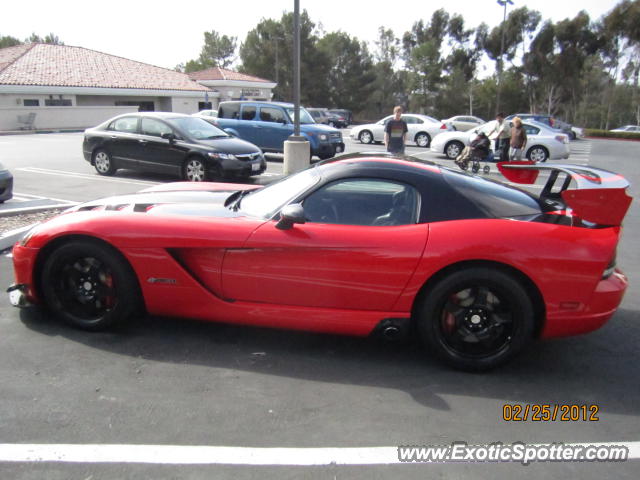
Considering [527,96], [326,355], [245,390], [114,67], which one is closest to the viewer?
[245,390]

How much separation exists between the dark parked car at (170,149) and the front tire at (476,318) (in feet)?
26.0

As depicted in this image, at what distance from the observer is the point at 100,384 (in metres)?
3.03

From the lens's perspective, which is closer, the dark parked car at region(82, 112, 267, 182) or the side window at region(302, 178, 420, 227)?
the side window at region(302, 178, 420, 227)

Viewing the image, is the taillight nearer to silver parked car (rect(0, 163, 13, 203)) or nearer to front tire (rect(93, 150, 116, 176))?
silver parked car (rect(0, 163, 13, 203))

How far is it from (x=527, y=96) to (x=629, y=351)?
2440 inches

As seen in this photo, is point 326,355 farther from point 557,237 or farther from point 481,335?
point 557,237

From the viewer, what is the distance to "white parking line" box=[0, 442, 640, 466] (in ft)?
7.82

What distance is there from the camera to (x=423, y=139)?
22.0m

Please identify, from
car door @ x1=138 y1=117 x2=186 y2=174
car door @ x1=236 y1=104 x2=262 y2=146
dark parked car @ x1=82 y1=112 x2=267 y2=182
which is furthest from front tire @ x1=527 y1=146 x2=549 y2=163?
car door @ x1=138 y1=117 x2=186 y2=174

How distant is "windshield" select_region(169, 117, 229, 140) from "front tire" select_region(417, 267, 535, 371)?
8733 millimetres

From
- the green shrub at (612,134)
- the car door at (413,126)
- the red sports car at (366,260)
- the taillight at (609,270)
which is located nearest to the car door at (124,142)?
the red sports car at (366,260)

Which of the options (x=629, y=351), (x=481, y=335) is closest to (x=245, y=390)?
(x=481, y=335)

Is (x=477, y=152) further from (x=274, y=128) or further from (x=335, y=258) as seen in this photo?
(x=335, y=258)
